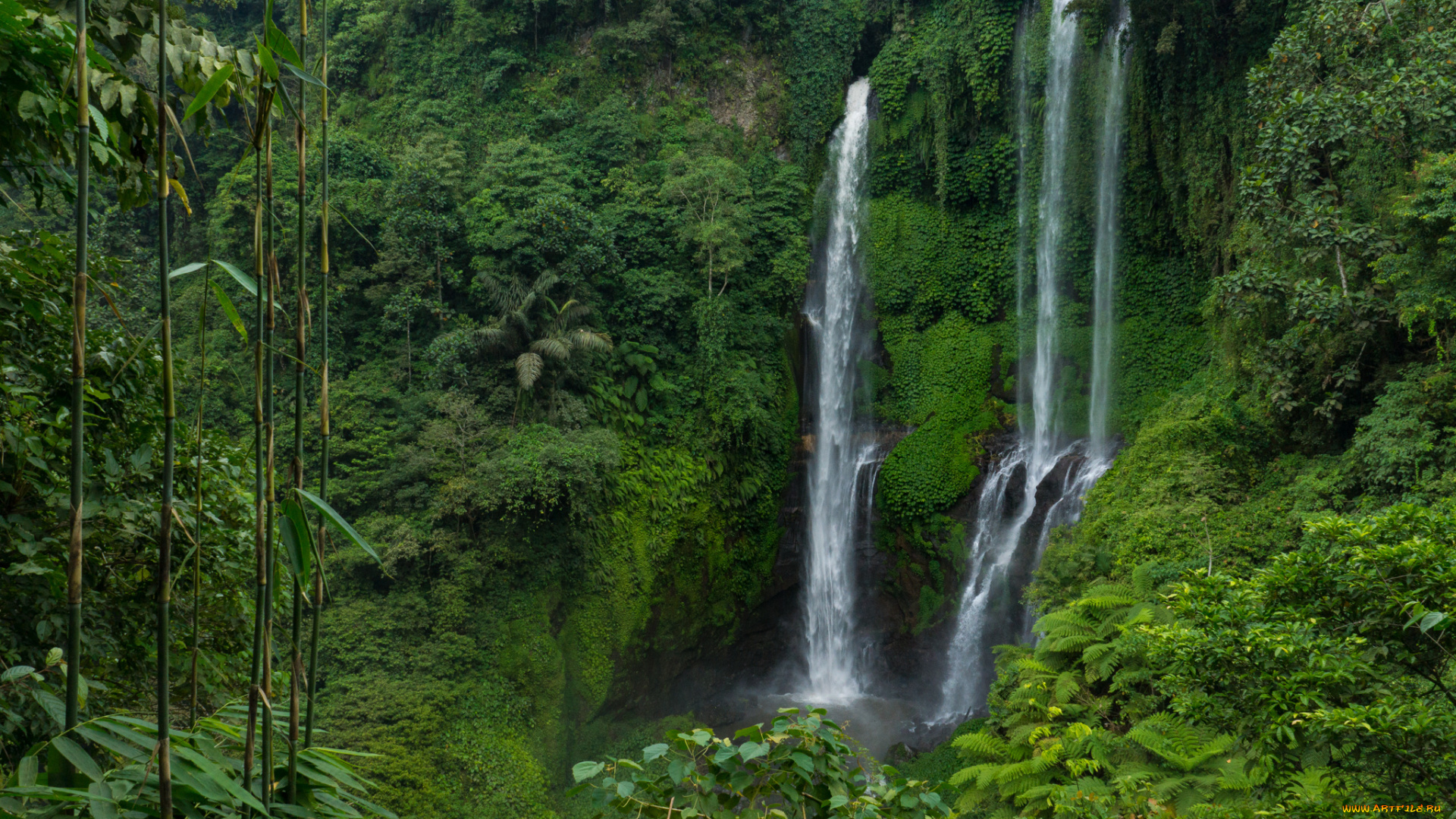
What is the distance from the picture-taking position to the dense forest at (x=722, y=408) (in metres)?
2.32

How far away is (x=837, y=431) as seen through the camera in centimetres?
1603

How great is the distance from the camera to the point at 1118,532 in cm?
909

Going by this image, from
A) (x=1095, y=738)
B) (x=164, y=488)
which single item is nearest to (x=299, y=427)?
(x=164, y=488)

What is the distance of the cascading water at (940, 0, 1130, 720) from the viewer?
13062mm

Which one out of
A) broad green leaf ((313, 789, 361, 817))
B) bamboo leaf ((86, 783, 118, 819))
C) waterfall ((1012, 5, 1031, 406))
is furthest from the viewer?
waterfall ((1012, 5, 1031, 406))

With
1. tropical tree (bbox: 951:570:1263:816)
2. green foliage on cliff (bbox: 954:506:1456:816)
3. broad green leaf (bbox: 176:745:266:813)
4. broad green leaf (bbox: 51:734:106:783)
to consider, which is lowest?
tropical tree (bbox: 951:570:1263:816)

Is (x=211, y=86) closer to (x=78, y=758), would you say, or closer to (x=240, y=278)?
(x=240, y=278)

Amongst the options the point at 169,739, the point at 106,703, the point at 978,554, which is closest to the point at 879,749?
the point at 978,554

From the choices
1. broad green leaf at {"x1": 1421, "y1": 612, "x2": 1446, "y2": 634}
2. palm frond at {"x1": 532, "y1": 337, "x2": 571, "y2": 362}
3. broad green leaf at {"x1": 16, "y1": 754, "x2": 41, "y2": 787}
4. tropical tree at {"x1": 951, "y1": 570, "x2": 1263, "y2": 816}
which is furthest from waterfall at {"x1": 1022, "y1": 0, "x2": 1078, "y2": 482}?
broad green leaf at {"x1": 16, "y1": 754, "x2": 41, "y2": 787}

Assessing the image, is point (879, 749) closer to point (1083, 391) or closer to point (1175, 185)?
point (1083, 391)

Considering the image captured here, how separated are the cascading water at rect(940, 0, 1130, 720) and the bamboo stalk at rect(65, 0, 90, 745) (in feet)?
40.5

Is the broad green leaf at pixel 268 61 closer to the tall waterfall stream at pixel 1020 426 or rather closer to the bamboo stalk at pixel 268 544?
the bamboo stalk at pixel 268 544

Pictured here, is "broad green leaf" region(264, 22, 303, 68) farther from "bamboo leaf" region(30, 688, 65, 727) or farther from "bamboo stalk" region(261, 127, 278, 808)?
"bamboo leaf" region(30, 688, 65, 727)

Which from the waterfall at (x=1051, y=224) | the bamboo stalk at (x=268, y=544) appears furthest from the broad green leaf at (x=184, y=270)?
the waterfall at (x=1051, y=224)
